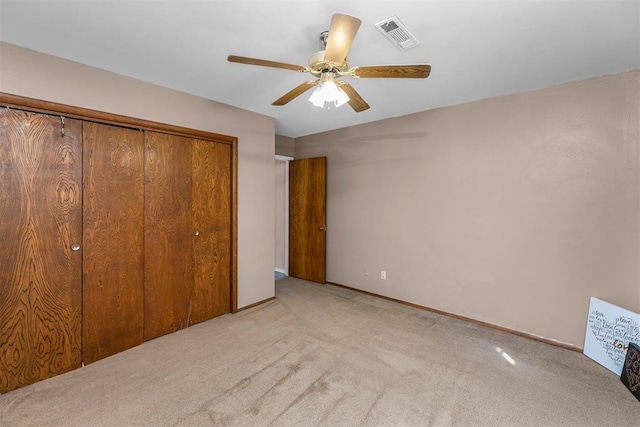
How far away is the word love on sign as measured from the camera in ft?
7.22

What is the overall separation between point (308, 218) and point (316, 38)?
3.03m

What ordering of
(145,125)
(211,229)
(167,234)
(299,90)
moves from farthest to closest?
1. (211,229)
2. (167,234)
3. (145,125)
4. (299,90)

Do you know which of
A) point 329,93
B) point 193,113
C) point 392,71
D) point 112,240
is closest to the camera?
point 392,71

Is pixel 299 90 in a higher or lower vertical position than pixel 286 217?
higher

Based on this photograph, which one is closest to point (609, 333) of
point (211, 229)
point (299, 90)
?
point (299, 90)

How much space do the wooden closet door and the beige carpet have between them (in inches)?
9.0

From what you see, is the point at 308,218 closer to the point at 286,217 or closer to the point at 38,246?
the point at 286,217

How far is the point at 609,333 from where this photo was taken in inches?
90.9

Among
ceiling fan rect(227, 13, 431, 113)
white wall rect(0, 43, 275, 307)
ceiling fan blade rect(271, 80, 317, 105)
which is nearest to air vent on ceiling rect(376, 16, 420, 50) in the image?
ceiling fan rect(227, 13, 431, 113)

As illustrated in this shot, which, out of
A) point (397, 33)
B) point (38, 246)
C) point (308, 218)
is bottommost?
point (38, 246)

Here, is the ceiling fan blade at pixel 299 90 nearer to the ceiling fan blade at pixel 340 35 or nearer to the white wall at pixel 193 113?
the ceiling fan blade at pixel 340 35

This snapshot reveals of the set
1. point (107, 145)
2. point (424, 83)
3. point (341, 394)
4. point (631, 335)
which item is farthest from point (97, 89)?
point (631, 335)

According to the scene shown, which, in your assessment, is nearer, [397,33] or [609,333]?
[397,33]

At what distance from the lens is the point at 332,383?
2.07m
